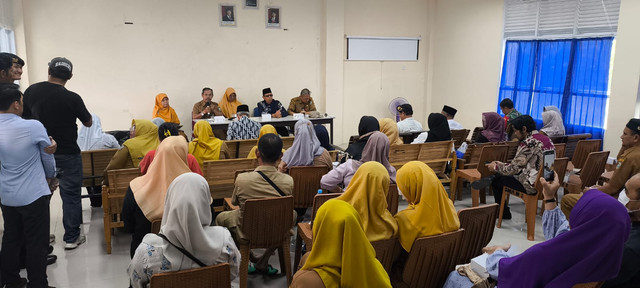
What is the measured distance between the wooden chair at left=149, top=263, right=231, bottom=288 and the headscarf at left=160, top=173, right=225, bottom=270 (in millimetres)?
156

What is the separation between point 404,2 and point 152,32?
5.49 m

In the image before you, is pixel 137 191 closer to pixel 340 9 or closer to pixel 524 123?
pixel 524 123

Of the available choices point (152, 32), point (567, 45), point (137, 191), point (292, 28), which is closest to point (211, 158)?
point (137, 191)

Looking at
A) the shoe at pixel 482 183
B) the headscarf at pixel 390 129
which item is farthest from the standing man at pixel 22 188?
the shoe at pixel 482 183

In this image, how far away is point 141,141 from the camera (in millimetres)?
4578

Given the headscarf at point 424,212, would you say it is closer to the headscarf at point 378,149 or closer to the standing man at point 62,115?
the headscarf at point 378,149

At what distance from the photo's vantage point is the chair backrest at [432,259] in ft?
8.91

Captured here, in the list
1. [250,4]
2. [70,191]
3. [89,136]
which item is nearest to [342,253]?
[70,191]

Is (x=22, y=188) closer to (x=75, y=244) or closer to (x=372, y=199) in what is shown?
(x=75, y=244)

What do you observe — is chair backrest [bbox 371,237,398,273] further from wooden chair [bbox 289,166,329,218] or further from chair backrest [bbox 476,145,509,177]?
chair backrest [bbox 476,145,509,177]

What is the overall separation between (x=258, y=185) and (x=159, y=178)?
29.2 inches

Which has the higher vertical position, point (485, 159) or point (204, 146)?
point (204, 146)

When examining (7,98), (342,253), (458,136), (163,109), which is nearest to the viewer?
(342,253)

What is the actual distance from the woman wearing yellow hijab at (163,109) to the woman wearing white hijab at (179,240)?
20.7 feet
